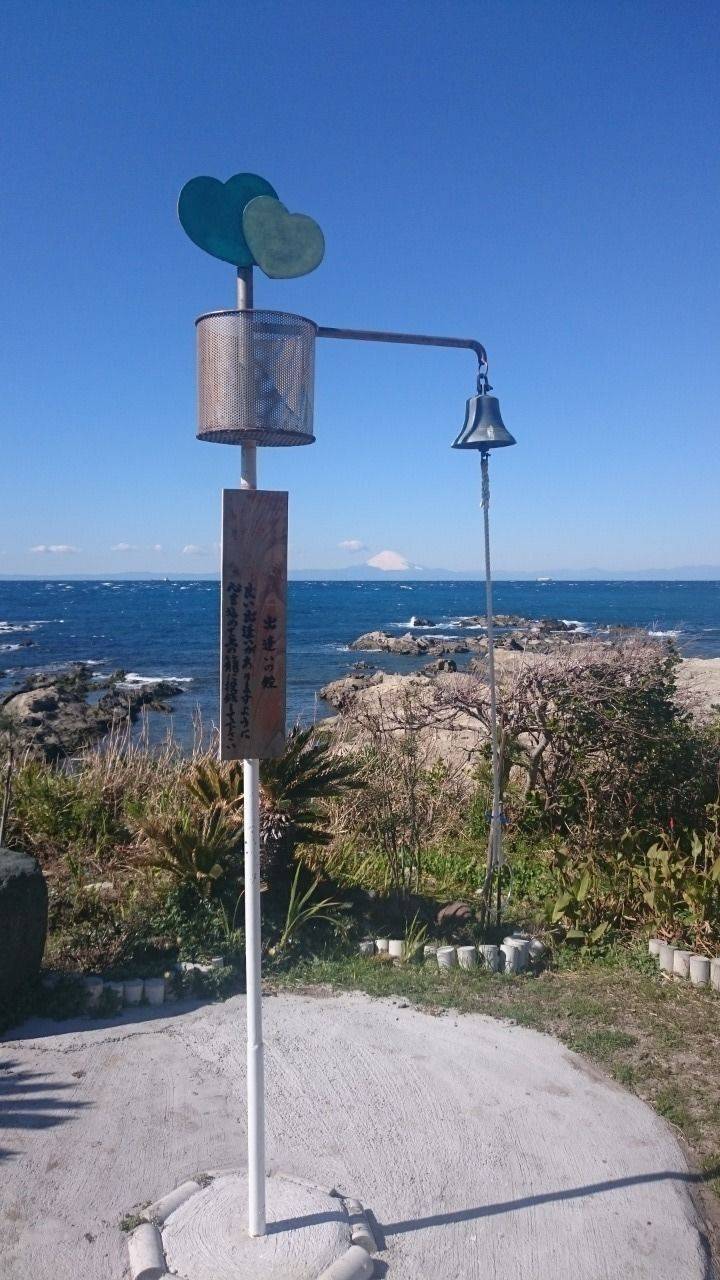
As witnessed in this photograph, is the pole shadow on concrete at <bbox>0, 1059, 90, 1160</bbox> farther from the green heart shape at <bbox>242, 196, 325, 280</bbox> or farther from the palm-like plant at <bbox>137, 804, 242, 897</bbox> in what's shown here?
the green heart shape at <bbox>242, 196, 325, 280</bbox>

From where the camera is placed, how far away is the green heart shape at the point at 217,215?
310 cm

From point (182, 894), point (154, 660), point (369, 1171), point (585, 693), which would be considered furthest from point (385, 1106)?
point (154, 660)

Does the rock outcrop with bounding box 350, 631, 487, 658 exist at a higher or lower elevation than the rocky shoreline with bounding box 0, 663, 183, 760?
higher

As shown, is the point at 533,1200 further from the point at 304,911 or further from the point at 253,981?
the point at 304,911

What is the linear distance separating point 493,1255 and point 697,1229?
0.78 metres

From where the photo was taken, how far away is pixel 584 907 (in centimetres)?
610

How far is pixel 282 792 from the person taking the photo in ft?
19.7

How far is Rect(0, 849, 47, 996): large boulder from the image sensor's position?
466 centimetres

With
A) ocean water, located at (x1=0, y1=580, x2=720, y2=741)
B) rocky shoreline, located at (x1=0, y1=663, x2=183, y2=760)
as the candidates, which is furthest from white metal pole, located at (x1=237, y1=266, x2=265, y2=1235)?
rocky shoreline, located at (x1=0, y1=663, x2=183, y2=760)

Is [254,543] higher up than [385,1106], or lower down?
higher up

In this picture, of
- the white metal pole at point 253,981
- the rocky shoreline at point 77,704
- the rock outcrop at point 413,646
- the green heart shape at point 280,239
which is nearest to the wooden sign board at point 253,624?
the white metal pole at point 253,981

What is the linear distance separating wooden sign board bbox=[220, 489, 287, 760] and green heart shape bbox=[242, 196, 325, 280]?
0.77 metres

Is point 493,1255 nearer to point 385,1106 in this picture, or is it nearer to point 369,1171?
point 369,1171

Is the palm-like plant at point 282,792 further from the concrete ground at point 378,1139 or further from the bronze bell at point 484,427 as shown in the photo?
the bronze bell at point 484,427
